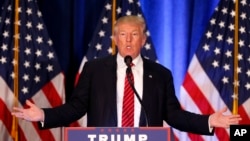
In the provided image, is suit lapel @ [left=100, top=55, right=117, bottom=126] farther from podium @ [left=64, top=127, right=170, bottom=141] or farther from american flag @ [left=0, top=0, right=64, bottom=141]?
american flag @ [left=0, top=0, right=64, bottom=141]

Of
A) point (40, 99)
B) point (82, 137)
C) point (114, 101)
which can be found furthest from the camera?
point (40, 99)

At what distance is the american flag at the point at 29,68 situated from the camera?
4738mm

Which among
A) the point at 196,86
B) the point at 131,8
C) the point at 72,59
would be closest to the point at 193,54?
the point at 196,86

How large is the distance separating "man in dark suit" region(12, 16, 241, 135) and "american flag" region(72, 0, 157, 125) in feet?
6.19

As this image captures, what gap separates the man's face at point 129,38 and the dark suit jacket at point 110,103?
124 millimetres

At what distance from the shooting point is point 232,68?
15.8ft

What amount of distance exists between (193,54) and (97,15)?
970 mm

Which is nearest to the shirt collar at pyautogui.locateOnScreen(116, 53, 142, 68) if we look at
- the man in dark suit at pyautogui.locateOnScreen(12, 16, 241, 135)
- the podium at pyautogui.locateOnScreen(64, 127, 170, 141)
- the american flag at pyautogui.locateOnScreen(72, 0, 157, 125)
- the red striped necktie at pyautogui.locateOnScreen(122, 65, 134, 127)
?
the man in dark suit at pyautogui.locateOnScreen(12, 16, 241, 135)

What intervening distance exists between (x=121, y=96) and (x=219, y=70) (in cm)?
224

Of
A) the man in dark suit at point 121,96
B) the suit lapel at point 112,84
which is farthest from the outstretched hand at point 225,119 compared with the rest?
the suit lapel at point 112,84

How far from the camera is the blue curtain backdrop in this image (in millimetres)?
4965

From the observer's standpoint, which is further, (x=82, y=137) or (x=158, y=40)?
(x=158, y=40)

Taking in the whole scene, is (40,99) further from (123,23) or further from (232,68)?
(123,23)

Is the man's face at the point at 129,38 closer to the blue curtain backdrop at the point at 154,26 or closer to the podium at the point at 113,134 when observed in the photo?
the podium at the point at 113,134
